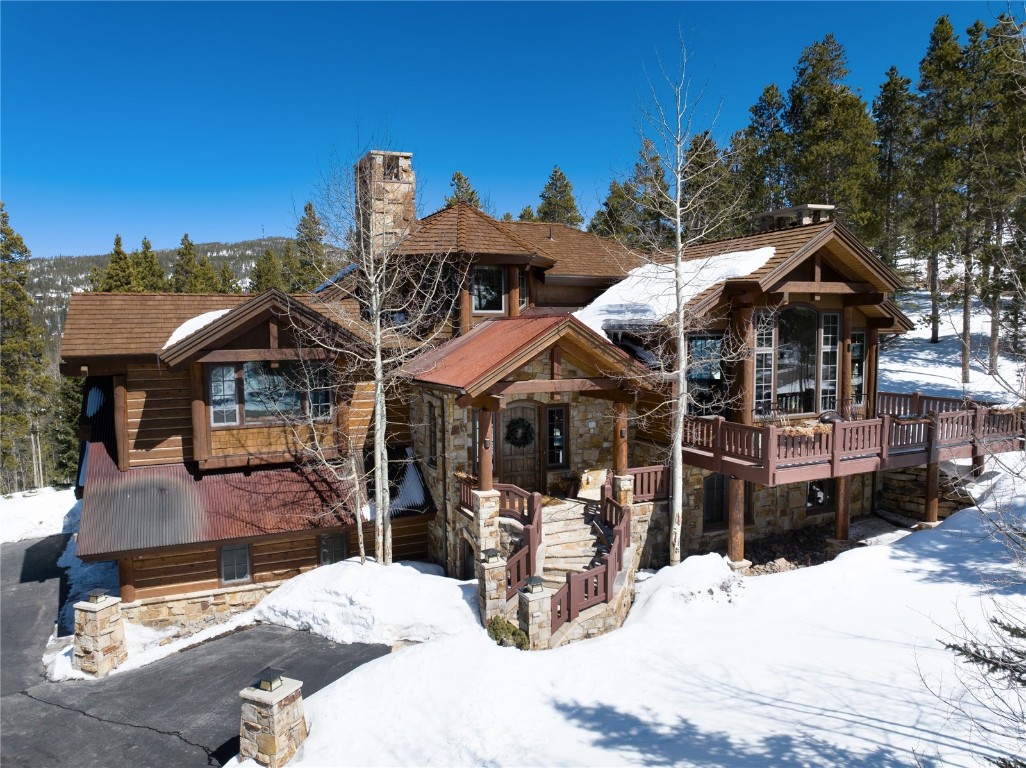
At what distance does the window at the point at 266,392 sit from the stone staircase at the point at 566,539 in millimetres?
5992

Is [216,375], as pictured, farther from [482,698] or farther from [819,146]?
[819,146]

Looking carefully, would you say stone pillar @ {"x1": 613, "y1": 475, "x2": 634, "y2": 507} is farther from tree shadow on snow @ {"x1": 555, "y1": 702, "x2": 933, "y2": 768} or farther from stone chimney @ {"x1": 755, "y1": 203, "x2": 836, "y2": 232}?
stone chimney @ {"x1": 755, "y1": 203, "x2": 836, "y2": 232}

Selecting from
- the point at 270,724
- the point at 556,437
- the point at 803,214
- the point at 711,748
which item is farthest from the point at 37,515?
the point at 803,214

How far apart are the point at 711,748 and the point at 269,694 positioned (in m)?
5.65

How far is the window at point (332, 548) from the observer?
15.0m

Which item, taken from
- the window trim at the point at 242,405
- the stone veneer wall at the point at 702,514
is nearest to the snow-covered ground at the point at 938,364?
the stone veneer wall at the point at 702,514

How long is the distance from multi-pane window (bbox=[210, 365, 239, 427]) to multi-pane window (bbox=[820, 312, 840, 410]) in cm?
1435

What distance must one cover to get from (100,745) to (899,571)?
14.3 metres

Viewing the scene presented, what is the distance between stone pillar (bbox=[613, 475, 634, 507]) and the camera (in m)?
13.6

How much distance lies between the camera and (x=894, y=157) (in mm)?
34531

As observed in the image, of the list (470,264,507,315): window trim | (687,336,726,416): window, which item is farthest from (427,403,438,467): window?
(687,336,726,416): window

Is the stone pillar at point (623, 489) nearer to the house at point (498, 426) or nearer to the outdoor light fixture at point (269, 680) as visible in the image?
the house at point (498, 426)

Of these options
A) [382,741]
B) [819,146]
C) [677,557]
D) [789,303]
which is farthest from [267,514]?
[819,146]

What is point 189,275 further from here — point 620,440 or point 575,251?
point 620,440
